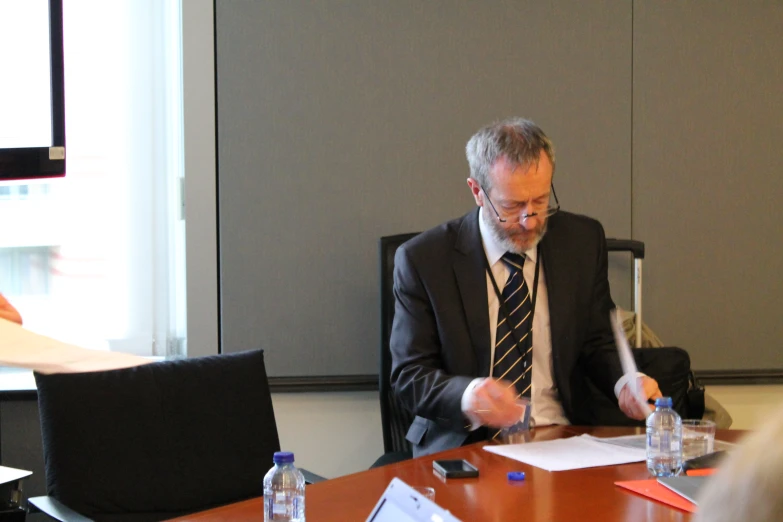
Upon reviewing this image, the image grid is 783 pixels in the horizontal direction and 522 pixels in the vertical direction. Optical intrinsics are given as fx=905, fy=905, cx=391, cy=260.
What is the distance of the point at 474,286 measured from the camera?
104 inches

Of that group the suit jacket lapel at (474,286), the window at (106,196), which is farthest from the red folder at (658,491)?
the window at (106,196)

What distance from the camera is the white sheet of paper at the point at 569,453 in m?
2.00

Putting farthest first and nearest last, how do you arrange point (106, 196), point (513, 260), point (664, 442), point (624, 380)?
point (106, 196) → point (513, 260) → point (624, 380) → point (664, 442)

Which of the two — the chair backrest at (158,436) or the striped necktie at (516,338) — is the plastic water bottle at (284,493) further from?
the striped necktie at (516,338)

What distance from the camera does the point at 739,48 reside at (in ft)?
11.3

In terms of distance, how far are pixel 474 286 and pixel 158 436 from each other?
981mm

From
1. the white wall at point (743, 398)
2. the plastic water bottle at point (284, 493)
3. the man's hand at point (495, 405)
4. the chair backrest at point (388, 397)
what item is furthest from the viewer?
the white wall at point (743, 398)

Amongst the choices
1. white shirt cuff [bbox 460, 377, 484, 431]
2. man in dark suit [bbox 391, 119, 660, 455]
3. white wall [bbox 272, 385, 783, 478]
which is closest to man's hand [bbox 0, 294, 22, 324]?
white shirt cuff [bbox 460, 377, 484, 431]

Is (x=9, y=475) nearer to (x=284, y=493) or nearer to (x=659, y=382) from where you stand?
(x=284, y=493)

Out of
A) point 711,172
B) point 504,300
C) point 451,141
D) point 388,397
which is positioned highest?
point 451,141

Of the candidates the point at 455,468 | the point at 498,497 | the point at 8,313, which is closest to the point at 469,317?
the point at 455,468

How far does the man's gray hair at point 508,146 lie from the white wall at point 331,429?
44.1 inches

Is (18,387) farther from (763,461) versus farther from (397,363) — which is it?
(763,461)

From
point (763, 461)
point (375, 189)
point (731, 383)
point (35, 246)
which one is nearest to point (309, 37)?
point (375, 189)
